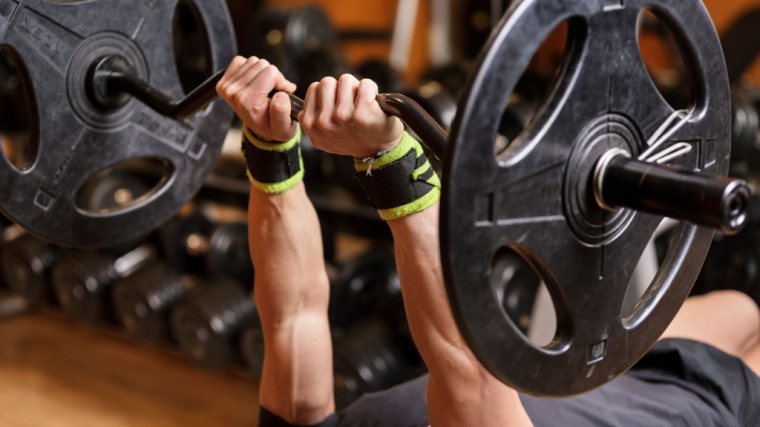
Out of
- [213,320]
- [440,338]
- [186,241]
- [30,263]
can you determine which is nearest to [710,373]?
[440,338]

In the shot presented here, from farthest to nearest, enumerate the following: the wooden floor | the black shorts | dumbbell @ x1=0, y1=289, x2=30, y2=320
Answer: dumbbell @ x1=0, y1=289, x2=30, y2=320 < the wooden floor < the black shorts

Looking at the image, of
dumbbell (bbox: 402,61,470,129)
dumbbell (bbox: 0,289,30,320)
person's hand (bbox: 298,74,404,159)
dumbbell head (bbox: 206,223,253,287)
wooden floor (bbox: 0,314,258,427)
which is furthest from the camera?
dumbbell (bbox: 0,289,30,320)

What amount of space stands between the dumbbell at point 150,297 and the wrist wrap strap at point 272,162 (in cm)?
129

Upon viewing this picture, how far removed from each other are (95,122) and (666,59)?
14.3 feet

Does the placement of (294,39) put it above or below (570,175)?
below

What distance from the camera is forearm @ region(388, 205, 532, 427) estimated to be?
83 cm

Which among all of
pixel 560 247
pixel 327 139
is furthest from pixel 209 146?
pixel 560 247

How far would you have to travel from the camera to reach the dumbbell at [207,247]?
7.66ft

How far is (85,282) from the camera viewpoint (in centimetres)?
243

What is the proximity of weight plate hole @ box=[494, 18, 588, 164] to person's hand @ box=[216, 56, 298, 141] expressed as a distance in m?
0.28

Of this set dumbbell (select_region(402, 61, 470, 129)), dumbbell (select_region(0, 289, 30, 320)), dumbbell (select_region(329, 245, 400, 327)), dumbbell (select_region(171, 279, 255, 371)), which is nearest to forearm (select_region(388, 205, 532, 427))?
dumbbell (select_region(402, 61, 470, 129))

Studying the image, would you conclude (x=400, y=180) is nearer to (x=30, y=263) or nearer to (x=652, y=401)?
(x=652, y=401)

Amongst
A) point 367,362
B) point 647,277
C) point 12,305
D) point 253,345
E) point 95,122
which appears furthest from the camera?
point 12,305

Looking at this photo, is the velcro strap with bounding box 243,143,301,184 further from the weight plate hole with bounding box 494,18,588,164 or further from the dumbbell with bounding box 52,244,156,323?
the dumbbell with bounding box 52,244,156,323
